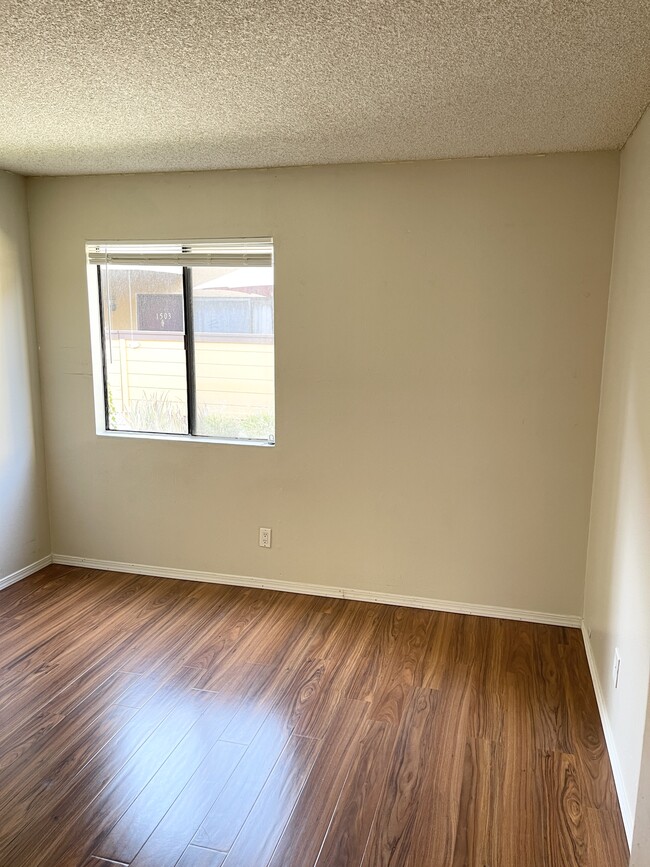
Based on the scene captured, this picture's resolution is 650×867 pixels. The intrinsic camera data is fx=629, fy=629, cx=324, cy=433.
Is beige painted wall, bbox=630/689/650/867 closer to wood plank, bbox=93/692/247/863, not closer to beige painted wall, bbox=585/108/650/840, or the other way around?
beige painted wall, bbox=585/108/650/840

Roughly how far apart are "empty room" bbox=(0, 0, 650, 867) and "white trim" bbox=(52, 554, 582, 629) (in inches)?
0.7

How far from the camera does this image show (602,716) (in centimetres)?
247

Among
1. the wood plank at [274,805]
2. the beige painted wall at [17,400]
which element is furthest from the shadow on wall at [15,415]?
the wood plank at [274,805]

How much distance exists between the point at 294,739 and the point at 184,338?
2.30m

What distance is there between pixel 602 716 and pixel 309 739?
1151 millimetres

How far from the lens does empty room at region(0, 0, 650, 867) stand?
191 cm

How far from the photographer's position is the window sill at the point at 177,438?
12.0ft

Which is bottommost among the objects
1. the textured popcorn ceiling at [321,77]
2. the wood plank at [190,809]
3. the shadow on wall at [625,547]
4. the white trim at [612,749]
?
the wood plank at [190,809]

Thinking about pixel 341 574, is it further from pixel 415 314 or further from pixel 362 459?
pixel 415 314


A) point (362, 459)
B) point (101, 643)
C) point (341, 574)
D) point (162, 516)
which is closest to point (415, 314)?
point (362, 459)

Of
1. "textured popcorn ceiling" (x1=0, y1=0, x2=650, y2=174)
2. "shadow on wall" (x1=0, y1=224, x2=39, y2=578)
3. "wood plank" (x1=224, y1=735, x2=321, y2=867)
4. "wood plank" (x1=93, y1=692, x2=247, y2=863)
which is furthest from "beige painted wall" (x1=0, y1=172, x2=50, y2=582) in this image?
"wood plank" (x1=224, y1=735, x2=321, y2=867)

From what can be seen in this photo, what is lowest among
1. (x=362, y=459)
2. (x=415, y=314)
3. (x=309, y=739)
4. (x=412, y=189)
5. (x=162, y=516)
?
(x=309, y=739)

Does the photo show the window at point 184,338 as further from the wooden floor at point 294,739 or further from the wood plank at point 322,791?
the wood plank at point 322,791

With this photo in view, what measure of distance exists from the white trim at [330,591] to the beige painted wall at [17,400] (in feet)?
1.24
